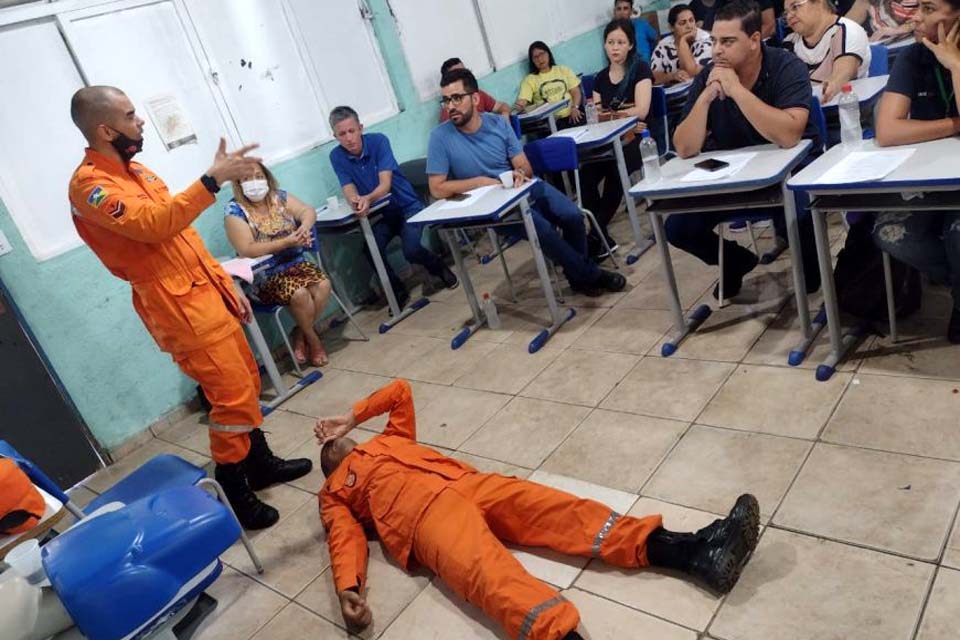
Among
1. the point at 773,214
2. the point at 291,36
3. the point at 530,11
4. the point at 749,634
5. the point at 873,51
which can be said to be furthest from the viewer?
the point at 530,11

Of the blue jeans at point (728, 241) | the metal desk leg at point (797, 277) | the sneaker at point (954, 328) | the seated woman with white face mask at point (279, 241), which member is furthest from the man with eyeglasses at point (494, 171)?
the sneaker at point (954, 328)

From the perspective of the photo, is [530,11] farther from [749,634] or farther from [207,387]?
[749,634]

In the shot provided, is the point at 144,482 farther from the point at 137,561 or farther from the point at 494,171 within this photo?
the point at 494,171

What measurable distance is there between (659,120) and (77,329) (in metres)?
3.83

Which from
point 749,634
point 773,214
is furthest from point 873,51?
point 749,634

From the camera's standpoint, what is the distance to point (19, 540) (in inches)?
66.2

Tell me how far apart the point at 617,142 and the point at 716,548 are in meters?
2.83

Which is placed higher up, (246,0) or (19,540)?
(246,0)

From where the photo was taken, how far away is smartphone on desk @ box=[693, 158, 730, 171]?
2623mm

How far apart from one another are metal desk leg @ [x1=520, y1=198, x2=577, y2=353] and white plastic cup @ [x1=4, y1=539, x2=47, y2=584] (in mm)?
2300

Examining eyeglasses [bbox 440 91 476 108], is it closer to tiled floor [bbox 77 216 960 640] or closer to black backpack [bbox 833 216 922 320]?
tiled floor [bbox 77 216 960 640]

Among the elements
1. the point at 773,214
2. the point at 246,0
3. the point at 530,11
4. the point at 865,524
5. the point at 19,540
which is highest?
the point at 246,0

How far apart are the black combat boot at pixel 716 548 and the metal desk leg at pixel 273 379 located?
247cm

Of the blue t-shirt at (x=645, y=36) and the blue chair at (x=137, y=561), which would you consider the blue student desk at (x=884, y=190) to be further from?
the blue t-shirt at (x=645, y=36)
